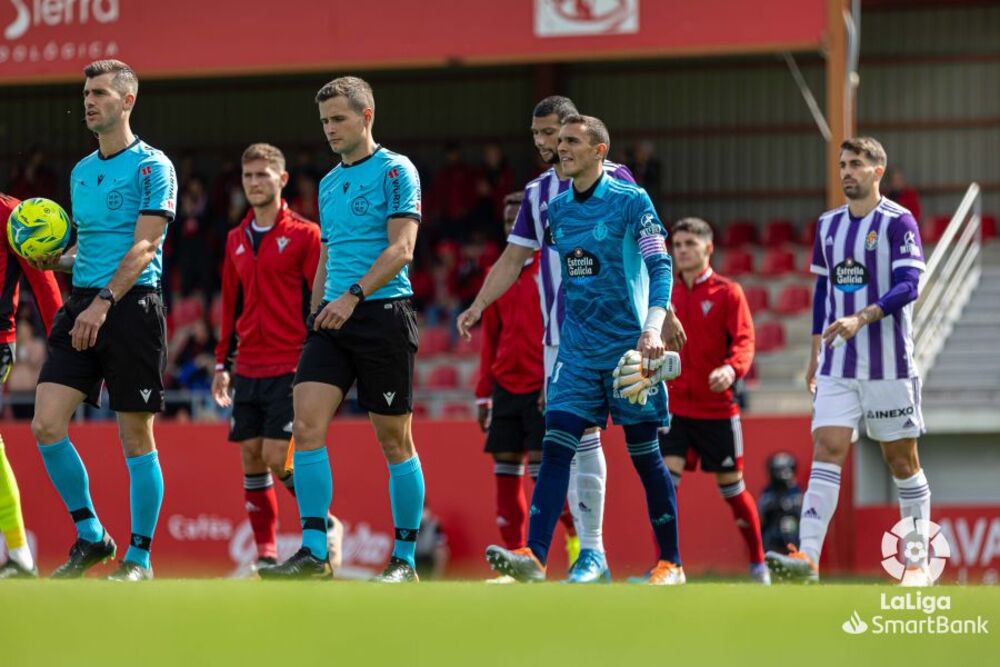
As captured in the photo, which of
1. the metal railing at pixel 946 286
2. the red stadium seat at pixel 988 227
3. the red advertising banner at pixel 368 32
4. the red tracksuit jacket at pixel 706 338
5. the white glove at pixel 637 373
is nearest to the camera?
the white glove at pixel 637 373

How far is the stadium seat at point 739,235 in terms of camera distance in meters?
22.2

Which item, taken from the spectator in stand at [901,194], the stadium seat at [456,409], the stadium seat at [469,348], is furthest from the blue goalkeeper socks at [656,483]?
the spectator in stand at [901,194]

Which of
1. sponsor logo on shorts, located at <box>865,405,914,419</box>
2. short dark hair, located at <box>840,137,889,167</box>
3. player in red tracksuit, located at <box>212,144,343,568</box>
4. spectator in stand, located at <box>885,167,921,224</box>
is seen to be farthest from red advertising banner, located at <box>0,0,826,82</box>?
sponsor logo on shorts, located at <box>865,405,914,419</box>

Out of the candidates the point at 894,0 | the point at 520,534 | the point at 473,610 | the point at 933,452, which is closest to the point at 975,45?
the point at 894,0

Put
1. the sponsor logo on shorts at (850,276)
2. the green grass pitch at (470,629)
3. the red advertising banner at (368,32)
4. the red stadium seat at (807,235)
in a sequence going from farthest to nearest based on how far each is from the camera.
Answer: the red stadium seat at (807,235), the red advertising banner at (368,32), the sponsor logo on shorts at (850,276), the green grass pitch at (470,629)

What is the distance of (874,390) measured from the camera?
8250 mm

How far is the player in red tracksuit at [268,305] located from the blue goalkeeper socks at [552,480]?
7.83 feet

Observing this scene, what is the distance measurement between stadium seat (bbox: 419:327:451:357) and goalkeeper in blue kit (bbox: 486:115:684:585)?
40.4ft

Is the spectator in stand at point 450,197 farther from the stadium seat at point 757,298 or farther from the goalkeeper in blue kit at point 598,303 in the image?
the goalkeeper in blue kit at point 598,303

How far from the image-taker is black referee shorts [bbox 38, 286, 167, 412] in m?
7.52

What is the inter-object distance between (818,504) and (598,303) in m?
1.61

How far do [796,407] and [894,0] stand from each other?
25.5 ft

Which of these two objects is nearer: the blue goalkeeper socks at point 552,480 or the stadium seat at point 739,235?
the blue goalkeeper socks at point 552,480

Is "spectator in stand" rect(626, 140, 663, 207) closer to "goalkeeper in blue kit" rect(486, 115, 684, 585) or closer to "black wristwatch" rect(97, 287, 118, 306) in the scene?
"goalkeeper in blue kit" rect(486, 115, 684, 585)
